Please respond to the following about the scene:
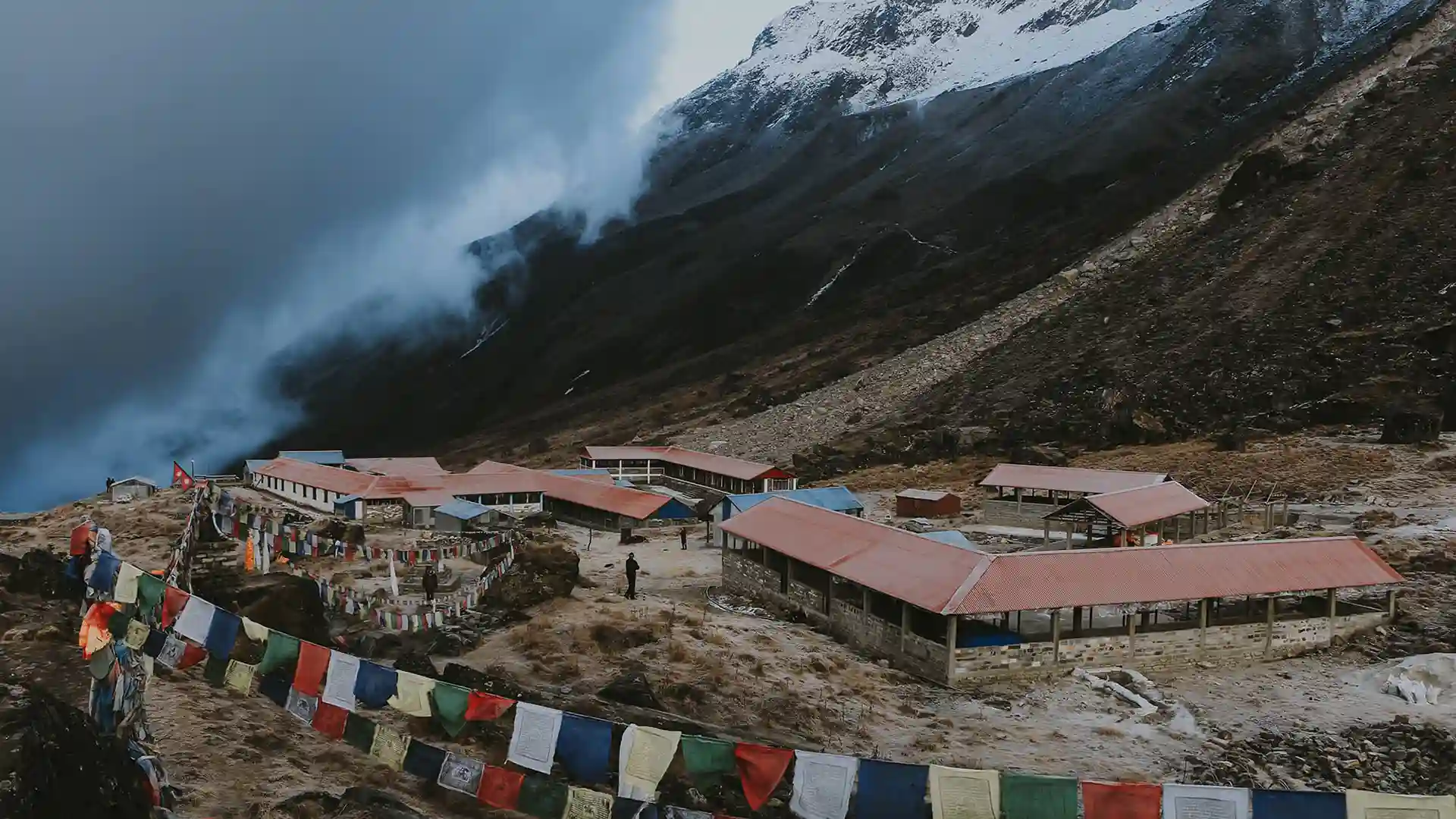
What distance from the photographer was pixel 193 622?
13656mm

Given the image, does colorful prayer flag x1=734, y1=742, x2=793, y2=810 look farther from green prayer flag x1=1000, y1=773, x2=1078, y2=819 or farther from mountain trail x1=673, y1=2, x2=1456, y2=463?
mountain trail x1=673, y1=2, x2=1456, y2=463

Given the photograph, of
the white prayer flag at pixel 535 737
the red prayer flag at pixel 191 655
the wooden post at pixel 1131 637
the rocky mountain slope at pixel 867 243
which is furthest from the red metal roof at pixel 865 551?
the rocky mountain slope at pixel 867 243

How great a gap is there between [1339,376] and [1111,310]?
2520cm

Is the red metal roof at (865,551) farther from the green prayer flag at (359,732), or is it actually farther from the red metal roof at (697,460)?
the red metal roof at (697,460)

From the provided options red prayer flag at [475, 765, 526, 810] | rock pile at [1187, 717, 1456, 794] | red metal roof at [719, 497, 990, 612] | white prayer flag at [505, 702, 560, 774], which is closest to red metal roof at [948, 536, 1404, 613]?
red metal roof at [719, 497, 990, 612]

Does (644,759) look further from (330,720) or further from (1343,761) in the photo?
(1343,761)

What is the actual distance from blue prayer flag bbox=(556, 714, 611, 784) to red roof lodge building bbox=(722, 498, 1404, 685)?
1147cm

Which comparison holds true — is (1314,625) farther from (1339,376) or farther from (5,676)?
(1339,376)

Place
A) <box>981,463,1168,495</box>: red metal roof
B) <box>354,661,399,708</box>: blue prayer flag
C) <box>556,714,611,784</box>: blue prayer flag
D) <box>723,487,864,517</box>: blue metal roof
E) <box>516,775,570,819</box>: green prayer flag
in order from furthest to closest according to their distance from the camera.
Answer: <box>723,487,864,517</box>: blue metal roof, <box>981,463,1168,495</box>: red metal roof, <box>354,661,399,708</box>: blue prayer flag, <box>556,714,611,784</box>: blue prayer flag, <box>516,775,570,819</box>: green prayer flag

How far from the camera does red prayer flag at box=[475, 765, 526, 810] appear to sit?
40.4 feet

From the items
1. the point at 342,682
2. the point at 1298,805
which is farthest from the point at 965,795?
the point at 342,682

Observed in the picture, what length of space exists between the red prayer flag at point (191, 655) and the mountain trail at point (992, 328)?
2242 inches

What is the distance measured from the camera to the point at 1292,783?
17.6m

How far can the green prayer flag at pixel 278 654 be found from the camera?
1374 centimetres
